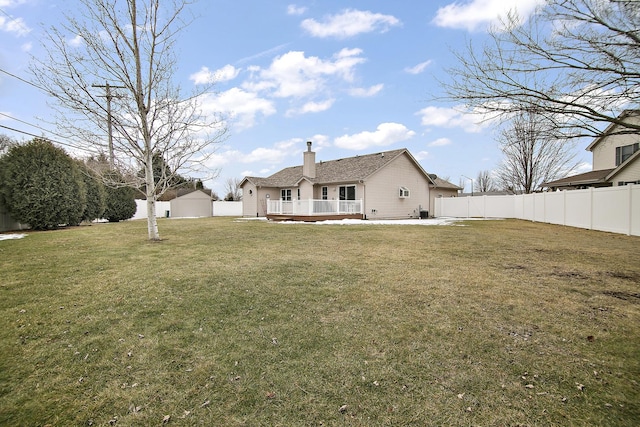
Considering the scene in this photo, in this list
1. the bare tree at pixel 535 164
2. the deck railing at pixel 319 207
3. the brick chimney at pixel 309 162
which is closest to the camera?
the deck railing at pixel 319 207

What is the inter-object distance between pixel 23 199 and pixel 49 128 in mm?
5070

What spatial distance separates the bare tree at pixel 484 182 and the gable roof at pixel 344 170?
41.7 meters

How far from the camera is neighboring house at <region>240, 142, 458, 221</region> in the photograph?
67.6 ft

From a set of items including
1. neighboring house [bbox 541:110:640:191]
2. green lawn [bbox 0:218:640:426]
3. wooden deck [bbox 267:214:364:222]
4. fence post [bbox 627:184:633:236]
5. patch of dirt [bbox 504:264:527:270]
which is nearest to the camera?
green lawn [bbox 0:218:640:426]

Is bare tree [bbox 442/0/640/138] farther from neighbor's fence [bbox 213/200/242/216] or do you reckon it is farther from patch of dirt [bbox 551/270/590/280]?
neighbor's fence [bbox 213/200/242/216]

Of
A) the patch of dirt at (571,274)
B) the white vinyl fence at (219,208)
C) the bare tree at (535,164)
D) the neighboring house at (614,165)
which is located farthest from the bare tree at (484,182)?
the patch of dirt at (571,274)

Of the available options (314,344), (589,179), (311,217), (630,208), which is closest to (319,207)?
(311,217)

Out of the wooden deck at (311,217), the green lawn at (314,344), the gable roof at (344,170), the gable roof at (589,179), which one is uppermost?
the gable roof at (344,170)

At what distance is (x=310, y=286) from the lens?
17.0 ft

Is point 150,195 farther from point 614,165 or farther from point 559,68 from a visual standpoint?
point 614,165

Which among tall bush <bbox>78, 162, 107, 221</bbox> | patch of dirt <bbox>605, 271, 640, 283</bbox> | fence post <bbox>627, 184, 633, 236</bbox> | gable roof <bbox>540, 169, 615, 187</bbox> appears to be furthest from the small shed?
patch of dirt <bbox>605, 271, 640, 283</bbox>

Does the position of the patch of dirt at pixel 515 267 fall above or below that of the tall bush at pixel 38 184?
below

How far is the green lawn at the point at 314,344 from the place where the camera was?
241 centimetres

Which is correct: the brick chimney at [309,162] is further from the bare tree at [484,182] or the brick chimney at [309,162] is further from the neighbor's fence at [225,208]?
the bare tree at [484,182]
